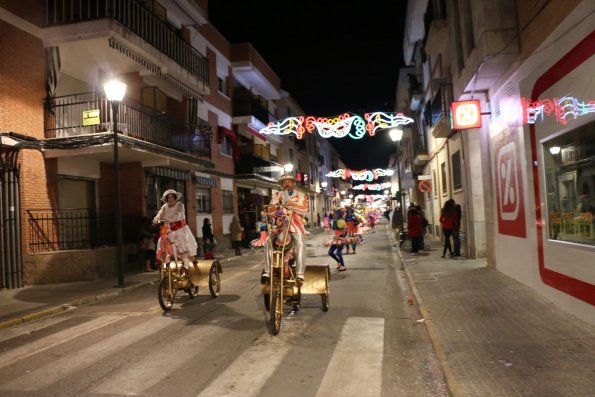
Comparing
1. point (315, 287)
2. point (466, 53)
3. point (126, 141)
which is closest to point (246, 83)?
point (126, 141)

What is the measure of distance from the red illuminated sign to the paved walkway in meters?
3.52

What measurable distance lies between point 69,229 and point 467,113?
11.2 m

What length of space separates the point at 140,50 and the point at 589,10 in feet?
41.1

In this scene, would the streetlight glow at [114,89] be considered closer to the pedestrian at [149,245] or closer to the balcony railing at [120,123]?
the balcony railing at [120,123]

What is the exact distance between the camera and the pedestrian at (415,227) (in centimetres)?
1653

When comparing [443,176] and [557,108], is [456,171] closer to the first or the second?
[443,176]

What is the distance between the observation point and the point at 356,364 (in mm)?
5145

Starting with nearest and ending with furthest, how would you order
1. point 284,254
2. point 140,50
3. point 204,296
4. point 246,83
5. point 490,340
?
point 490,340
point 284,254
point 204,296
point 140,50
point 246,83

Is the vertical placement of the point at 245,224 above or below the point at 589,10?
below

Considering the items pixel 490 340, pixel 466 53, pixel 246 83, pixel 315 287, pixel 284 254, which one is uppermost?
pixel 246 83

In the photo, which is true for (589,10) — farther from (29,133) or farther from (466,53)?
(29,133)

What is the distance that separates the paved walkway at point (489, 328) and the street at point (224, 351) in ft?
1.01

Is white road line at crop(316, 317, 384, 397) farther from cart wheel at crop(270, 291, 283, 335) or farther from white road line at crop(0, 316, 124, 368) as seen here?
white road line at crop(0, 316, 124, 368)

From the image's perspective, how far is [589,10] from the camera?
5773mm
